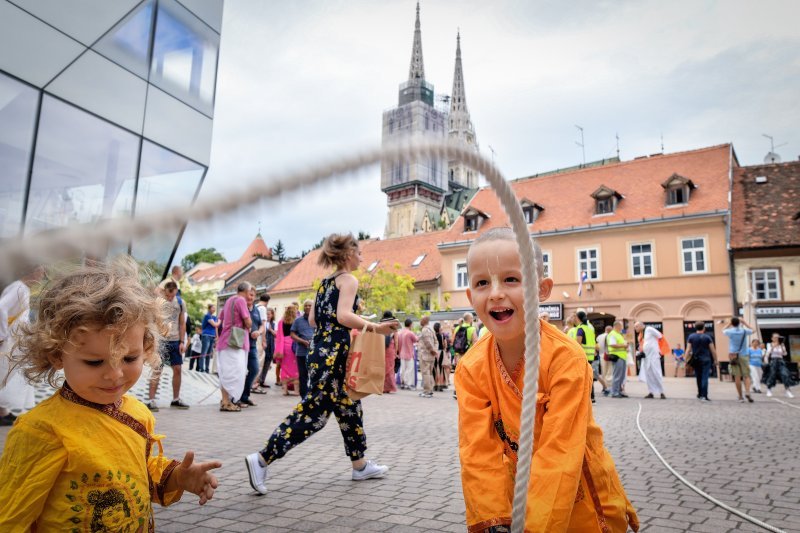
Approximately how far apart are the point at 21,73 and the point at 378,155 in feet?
31.0

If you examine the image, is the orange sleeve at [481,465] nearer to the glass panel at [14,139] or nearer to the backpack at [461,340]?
the glass panel at [14,139]

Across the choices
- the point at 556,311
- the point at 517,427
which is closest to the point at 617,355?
the point at 517,427

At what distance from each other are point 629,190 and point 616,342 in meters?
22.5

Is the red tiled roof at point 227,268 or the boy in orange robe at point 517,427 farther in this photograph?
the red tiled roof at point 227,268

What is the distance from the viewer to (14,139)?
8.00 metres

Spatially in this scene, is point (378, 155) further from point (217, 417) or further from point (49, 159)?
point (49, 159)

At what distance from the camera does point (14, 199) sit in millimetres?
8250

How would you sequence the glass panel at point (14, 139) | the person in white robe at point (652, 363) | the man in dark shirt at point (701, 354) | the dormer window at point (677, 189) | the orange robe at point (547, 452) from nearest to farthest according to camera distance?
1. the orange robe at point (547, 452)
2. the glass panel at point (14, 139)
3. the man in dark shirt at point (701, 354)
4. the person in white robe at point (652, 363)
5. the dormer window at point (677, 189)

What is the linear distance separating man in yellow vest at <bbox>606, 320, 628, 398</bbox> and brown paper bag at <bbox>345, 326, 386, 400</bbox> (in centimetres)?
1102

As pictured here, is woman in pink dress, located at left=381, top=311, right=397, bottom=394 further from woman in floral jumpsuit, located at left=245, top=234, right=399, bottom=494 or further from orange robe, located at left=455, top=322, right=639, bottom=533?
orange robe, located at left=455, top=322, right=639, bottom=533

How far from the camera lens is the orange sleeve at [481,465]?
1937mm

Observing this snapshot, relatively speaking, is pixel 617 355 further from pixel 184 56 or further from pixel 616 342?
pixel 184 56

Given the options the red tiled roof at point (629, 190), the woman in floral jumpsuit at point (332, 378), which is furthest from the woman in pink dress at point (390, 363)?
the red tiled roof at point (629, 190)

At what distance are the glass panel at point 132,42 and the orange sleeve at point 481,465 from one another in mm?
9943
